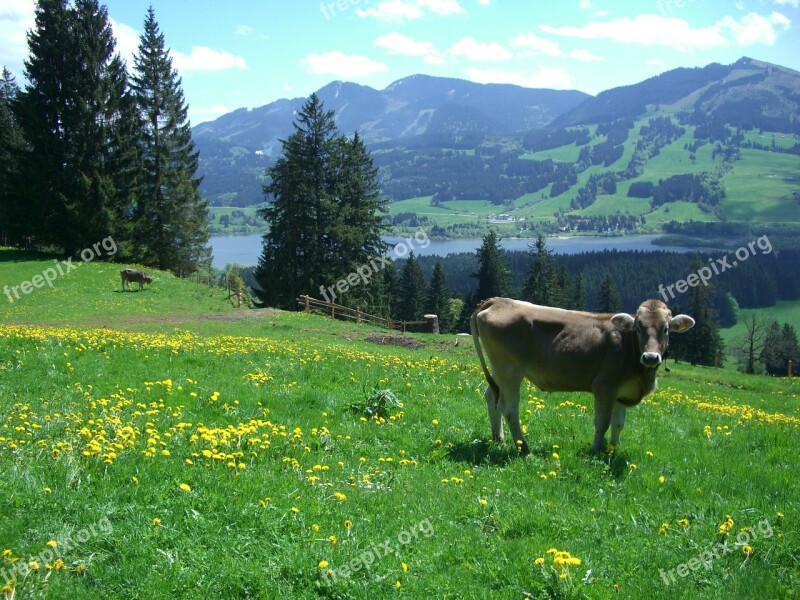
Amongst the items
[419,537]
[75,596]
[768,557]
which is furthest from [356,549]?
[768,557]

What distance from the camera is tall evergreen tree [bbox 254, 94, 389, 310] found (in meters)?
54.6

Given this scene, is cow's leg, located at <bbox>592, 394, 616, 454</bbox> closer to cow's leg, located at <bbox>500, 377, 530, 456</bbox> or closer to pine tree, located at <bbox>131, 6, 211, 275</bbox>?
cow's leg, located at <bbox>500, 377, 530, 456</bbox>

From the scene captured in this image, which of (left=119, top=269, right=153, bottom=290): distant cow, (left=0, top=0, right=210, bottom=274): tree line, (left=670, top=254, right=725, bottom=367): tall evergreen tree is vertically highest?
(left=0, top=0, right=210, bottom=274): tree line

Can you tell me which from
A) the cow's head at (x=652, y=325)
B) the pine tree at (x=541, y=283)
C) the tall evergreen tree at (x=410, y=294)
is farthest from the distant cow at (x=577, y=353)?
the tall evergreen tree at (x=410, y=294)

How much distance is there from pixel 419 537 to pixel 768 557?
3.47m

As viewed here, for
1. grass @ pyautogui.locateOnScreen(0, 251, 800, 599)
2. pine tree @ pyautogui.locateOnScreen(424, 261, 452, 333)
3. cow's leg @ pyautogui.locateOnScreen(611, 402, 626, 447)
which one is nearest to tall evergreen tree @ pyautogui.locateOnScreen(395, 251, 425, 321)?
pine tree @ pyautogui.locateOnScreen(424, 261, 452, 333)

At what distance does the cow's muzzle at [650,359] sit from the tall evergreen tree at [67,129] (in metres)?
48.9

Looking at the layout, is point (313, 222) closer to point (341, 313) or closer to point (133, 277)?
point (341, 313)

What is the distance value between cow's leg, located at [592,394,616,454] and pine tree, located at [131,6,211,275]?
51.7 metres

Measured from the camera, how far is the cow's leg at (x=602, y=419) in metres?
9.08

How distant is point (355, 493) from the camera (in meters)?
7.04

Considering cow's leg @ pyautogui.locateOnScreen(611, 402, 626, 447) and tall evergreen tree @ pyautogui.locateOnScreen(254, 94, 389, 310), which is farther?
tall evergreen tree @ pyautogui.locateOnScreen(254, 94, 389, 310)

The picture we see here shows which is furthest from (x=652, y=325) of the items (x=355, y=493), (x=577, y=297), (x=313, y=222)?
(x=577, y=297)

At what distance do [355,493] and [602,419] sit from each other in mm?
4238
